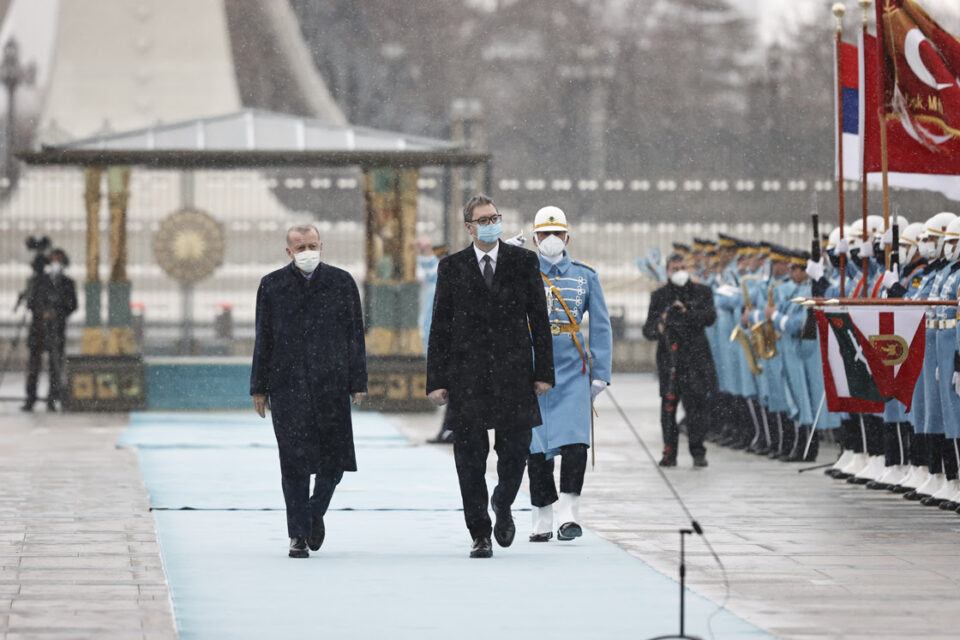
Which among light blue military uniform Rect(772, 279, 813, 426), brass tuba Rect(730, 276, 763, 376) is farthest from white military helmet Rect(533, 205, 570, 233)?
brass tuba Rect(730, 276, 763, 376)

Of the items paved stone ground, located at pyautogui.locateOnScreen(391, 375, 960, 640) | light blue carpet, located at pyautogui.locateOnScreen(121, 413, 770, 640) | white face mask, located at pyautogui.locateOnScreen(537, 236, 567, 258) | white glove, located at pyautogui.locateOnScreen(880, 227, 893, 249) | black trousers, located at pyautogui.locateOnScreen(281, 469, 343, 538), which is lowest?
paved stone ground, located at pyautogui.locateOnScreen(391, 375, 960, 640)

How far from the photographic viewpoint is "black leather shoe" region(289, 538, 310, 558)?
1016cm

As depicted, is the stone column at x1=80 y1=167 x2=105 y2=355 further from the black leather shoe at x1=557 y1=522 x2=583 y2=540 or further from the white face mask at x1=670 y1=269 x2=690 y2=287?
the black leather shoe at x1=557 y1=522 x2=583 y2=540

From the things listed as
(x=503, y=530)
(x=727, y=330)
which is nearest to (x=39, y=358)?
(x=727, y=330)

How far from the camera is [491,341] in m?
10.3

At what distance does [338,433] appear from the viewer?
10.2 m

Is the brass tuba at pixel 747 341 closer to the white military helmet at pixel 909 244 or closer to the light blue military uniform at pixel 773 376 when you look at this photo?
the light blue military uniform at pixel 773 376

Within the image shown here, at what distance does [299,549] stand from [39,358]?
44.0ft

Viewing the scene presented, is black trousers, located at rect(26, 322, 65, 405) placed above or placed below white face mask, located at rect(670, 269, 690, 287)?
below

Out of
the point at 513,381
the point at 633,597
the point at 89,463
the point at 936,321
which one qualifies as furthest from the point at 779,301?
the point at 633,597

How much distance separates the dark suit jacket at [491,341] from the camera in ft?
33.5

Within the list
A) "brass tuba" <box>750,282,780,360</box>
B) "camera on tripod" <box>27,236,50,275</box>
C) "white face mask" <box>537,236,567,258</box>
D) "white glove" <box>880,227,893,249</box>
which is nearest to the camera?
"white face mask" <box>537,236,567,258</box>

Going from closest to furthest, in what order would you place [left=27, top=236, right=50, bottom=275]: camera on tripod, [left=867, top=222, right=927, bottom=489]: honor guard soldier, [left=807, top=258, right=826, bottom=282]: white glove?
[left=867, top=222, right=927, bottom=489]: honor guard soldier < [left=807, top=258, right=826, bottom=282]: white glove < [left=27, top=236, right=50, bottom=275]: camera on tripod

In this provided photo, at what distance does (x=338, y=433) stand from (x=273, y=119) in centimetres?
1341
